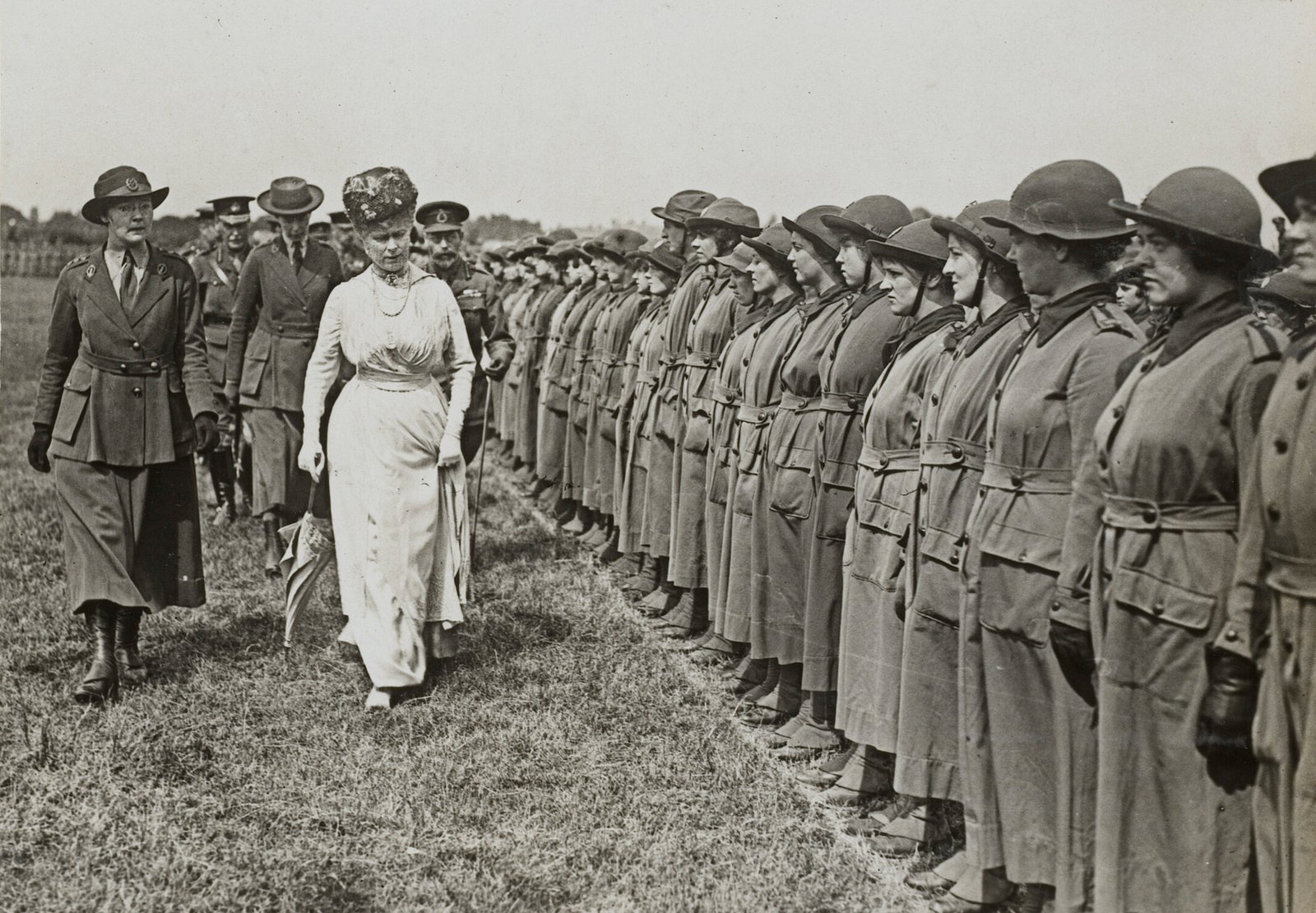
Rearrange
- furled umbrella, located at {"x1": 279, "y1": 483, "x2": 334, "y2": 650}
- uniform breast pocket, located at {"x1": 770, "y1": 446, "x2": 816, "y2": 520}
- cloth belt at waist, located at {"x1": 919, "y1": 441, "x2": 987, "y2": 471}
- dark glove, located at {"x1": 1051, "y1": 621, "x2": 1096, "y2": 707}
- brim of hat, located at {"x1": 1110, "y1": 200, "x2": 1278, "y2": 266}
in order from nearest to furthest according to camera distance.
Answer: brim of hat, located at {"x1": 1110, "y1": 200, "x2": 1278, "y2": 266}, dark glove, located at {"x1": 1051, "y1": 621, "x2": 1096, "y2": 707}, cloth belt at waist, located at {"x1": 919, "y1": 441, "x2": 987, "y2": 471}, uniform breast pocket, located at {"x1": 770, "y1": 446, "x2": 816, "y2": 520}, furled umbrella, located at {"x1": 279, "y1": 483, "x2": 334, "y2": 650}

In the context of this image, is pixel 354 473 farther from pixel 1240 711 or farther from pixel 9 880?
pixel 1240 711

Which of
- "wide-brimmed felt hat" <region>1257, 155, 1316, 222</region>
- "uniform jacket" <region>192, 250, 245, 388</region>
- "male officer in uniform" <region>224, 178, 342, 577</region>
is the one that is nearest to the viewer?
"wide-brimmed felt hat" <region>1257, 155, 1316, 222</region>

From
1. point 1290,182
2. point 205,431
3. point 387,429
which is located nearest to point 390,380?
point 387,429

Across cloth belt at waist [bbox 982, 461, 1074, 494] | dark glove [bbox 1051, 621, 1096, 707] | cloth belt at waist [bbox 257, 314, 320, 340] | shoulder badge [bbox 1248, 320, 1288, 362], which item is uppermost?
shoulder badge [bbox 1248, 320, 1288, 362]

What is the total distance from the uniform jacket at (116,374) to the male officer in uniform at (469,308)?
188 cm

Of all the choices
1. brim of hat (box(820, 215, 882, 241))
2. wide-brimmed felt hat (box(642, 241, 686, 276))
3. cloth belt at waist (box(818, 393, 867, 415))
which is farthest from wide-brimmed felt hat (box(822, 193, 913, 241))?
wide-brimmed felt hat (box(642, 241, 686, 276))

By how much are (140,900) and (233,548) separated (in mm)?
6345

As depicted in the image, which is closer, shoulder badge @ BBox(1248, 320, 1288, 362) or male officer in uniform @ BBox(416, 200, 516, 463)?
shoulder badge @ BBox(1248, 320, 1288, 362)

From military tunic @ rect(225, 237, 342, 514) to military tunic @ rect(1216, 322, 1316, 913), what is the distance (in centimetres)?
717

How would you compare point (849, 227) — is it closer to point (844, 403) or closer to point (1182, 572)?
point (844, 403)

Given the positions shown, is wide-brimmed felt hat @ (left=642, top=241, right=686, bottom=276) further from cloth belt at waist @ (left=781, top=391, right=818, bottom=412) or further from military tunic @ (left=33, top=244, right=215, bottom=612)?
military tunic @ (left=33, top=244, right=215, bottom=612)

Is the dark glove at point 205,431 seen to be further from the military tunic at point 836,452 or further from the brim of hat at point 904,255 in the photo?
the brim of hat at point 904,255

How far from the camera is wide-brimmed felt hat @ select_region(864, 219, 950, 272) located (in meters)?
5.59

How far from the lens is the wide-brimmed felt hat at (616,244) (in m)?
12.2
